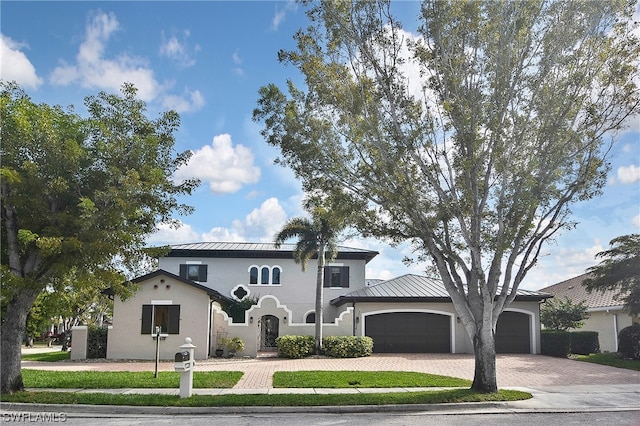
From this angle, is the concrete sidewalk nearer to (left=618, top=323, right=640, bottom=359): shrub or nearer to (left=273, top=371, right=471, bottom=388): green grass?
(left=273, top=371, right=471, bottom=388): green grass

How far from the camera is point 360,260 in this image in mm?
34188

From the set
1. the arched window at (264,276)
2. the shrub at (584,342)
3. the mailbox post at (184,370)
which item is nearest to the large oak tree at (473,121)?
the mailbox post at (184,370)

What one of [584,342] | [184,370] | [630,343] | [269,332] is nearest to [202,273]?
[269,332]

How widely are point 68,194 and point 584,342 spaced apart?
79.2ft

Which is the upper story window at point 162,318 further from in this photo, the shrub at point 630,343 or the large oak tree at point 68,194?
the shrub at point 630,343

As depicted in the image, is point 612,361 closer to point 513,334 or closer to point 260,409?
point 513,334

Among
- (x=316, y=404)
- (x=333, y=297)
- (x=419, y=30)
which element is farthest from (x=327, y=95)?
(x=333, y=297)

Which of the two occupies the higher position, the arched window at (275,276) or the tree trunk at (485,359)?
the arched window at (275,276)

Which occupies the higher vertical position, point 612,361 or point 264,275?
point 264,275

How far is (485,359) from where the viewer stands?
Answer: 13.0 meters

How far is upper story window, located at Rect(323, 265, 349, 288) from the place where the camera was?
33.4 metres

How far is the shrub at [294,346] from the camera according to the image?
24297 mm

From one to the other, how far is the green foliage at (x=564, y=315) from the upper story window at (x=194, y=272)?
65.0 ft

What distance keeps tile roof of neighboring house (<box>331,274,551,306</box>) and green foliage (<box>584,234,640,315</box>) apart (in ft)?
14.2
